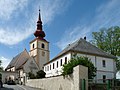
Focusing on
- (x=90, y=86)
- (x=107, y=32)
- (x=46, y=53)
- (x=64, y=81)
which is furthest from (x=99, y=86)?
(x=46, y=53)

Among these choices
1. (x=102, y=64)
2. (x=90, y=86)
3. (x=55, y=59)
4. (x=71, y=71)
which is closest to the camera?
(x=90, y=86)

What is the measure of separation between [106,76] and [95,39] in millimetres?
13865

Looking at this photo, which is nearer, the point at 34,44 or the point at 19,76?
the point at 19,76

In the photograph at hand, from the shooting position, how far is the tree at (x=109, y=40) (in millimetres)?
47625

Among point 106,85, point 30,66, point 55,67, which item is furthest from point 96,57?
point 30,66

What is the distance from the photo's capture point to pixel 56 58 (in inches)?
1697

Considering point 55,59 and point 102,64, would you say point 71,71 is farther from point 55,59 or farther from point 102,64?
point 55,59

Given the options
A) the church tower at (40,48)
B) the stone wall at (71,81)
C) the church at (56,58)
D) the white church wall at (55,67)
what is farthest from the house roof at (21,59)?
the stone wall at (71,81)

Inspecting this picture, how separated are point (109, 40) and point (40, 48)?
2861cm

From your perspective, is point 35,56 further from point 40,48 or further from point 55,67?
point 55,67

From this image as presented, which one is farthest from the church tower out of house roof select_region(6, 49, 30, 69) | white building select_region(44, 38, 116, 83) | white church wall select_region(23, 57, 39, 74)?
white building select_region(44, 38, 116, 83)

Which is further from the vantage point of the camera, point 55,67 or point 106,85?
point 55,67

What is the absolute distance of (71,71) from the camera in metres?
20.7

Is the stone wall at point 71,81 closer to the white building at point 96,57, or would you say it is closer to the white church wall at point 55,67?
the white building at point 96,57
